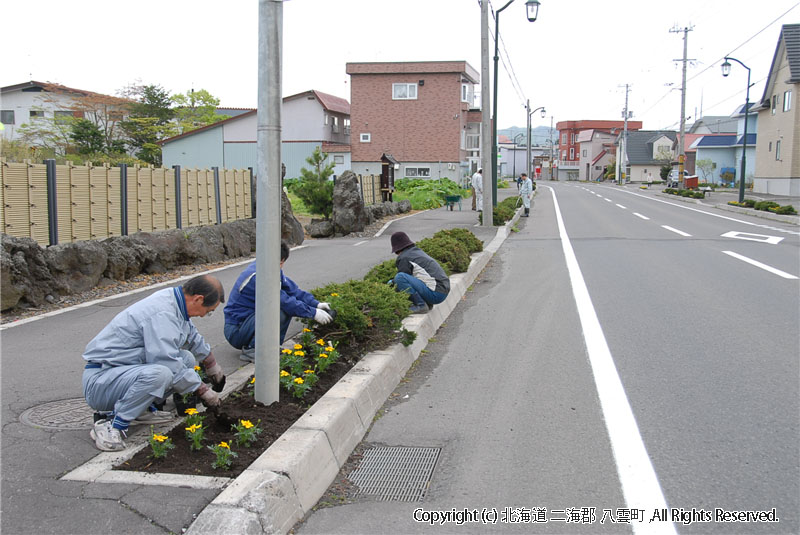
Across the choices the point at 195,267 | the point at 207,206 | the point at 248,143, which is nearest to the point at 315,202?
the point at 207,206

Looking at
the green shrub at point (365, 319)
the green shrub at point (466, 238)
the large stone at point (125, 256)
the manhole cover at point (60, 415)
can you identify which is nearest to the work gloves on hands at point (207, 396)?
the manhole cover at point (60, 415)

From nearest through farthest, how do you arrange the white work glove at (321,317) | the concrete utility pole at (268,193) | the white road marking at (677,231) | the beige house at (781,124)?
the concrete utility pole at (268,193) < the white work glove at (321,317) < the white road marking at (677,231) < the beige house at (781,124)

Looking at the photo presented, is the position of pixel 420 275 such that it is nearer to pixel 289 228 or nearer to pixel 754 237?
pixel 289 228

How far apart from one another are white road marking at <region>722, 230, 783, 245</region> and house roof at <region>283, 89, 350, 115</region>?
116ft

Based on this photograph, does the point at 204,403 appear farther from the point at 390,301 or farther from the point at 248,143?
the point at 248,143

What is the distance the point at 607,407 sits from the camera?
545 centimetres

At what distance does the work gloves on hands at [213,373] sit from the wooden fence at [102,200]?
694 cm

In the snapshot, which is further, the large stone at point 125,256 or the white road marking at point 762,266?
the white road marking at point 762,266

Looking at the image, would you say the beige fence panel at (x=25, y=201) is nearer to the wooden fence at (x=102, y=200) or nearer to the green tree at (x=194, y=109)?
the wooden fence at (x=102, y=200)

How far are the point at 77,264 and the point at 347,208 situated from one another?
13246 millimetres

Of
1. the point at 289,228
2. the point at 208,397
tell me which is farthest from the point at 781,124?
the point at 208,397

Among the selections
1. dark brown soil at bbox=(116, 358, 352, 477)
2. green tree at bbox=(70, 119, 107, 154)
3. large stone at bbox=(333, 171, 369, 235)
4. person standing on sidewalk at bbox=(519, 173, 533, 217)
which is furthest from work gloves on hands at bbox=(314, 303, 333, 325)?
green tree at bbox=(70, 119, 107, 154)

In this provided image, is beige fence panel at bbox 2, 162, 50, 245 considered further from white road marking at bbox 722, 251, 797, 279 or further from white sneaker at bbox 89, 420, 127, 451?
white road marking at bbox 722, 251, 797, 279

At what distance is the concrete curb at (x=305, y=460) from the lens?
3379 mm
